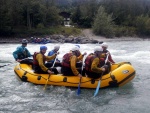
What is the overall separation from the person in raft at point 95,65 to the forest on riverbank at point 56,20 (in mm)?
30990

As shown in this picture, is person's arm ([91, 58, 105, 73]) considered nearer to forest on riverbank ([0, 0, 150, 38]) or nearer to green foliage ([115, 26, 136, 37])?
forest on riverbank ([0, 0, 150, 38])

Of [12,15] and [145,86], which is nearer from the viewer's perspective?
[145,86]

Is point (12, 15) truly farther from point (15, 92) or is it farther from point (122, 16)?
point (15, 92)

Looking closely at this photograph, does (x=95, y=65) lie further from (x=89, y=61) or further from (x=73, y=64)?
(x=73, y=64)

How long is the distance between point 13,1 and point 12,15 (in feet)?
6.95

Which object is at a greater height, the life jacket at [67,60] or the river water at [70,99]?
the life jacket at [67,60]

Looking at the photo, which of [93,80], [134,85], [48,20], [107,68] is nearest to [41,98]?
[93,80]

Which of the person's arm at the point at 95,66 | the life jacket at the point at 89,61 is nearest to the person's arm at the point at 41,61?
the life jacket at the point at 89,61

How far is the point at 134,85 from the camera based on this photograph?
9.63 m

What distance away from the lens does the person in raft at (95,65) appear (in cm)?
850

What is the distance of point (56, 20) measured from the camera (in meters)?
44.2

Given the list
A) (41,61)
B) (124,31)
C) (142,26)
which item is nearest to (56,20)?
(124,31)

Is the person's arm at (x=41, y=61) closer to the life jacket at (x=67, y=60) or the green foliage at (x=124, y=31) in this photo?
the life jacket at (x=67, y=60)

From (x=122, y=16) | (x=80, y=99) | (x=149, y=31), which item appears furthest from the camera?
(x=122, y=16)
